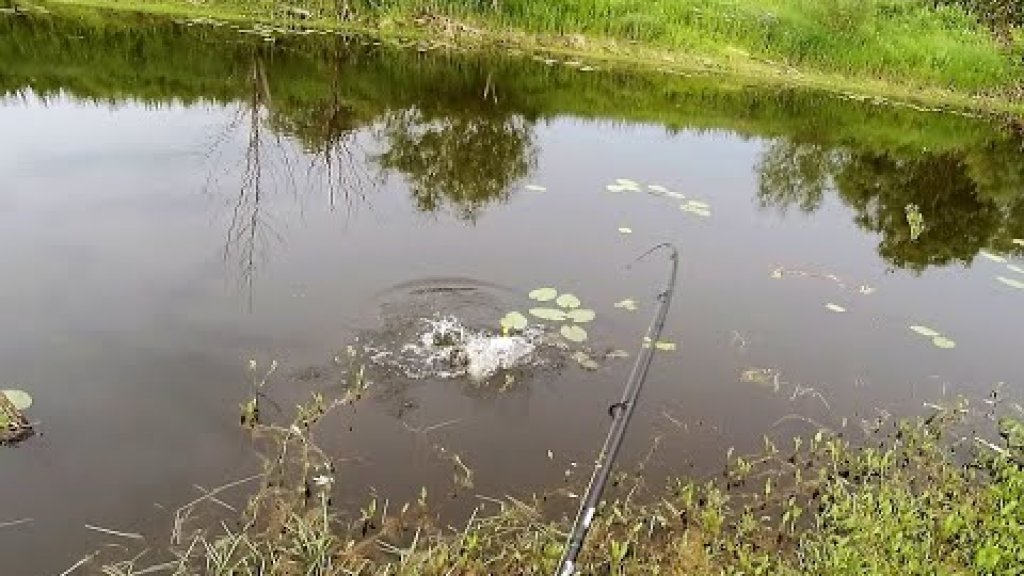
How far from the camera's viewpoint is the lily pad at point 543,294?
292 inches

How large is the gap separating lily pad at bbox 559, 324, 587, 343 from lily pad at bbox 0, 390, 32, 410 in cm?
388

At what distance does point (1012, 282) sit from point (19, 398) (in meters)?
9.95

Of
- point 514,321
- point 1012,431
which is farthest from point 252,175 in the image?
point 1012,431

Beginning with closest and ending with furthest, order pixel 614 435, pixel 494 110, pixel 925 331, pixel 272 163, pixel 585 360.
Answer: pixel 614 435 < pixel 585 360 < pixel 925 331 < pixel 272 163 < pixel 494 110

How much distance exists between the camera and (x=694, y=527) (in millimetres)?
4938

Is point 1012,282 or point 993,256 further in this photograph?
point 993,256

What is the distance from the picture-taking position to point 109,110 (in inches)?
420

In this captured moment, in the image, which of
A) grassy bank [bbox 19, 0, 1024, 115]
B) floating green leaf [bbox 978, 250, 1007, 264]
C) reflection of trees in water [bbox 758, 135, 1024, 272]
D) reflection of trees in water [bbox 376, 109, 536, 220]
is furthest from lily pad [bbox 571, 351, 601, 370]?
grassy bank [bbox 19, 0, 1024, 115]

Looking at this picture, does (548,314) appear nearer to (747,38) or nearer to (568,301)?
(568,301)

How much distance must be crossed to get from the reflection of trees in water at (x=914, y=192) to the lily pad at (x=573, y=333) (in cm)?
494

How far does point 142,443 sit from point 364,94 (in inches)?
357

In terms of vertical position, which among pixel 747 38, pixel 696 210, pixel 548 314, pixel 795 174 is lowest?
pixel 548 314

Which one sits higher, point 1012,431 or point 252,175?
point 252,175

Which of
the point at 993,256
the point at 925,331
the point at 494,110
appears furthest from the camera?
the point at 494,110
